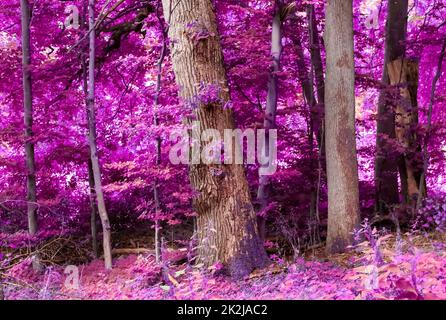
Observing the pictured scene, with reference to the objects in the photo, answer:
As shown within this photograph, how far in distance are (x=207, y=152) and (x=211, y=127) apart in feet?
1.07

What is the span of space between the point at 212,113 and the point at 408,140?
4.70 m

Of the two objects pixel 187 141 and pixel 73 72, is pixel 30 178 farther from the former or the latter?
pixel 187 141

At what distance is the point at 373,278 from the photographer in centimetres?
333

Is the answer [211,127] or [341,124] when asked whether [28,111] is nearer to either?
[211,127]

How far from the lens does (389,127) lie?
9383 mm

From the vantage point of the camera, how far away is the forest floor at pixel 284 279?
342 centimetres

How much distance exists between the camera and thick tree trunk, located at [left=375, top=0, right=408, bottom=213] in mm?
9094

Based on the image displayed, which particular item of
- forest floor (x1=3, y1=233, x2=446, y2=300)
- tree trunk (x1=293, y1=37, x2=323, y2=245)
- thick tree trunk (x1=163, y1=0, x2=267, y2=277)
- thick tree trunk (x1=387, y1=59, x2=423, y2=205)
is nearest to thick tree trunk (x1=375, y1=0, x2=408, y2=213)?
thick tree trunk (x1=387, y1=59, x2=423, y2=205)

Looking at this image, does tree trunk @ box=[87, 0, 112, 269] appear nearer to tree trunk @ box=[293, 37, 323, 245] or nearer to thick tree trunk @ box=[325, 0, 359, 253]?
thick tree trunk @ box=[325, 0, 359, 253]

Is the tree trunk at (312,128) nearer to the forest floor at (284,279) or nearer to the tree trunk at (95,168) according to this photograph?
the forest floor at (284,279)

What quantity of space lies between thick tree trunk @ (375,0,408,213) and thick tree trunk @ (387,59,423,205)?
243 mm

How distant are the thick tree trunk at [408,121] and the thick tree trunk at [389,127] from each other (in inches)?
9.6

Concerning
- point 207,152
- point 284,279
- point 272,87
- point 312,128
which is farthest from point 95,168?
point 312,128
